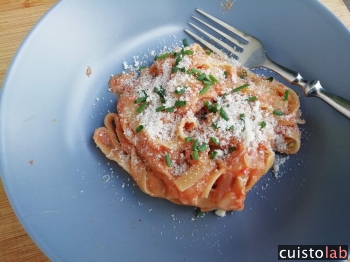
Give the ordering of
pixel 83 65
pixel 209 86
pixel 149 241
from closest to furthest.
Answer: pixel 149 241 → pixel 209 86 → pixel 83 65

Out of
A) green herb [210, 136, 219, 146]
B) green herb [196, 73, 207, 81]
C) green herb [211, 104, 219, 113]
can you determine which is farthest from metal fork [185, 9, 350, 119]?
green herb [210, 136, 219, 146]

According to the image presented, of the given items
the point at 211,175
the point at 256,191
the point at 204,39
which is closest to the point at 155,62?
the point at 204,39

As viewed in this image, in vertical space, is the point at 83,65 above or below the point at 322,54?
below

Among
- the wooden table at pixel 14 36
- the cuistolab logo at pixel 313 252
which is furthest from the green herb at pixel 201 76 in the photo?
the wooden table at pixel 14 36

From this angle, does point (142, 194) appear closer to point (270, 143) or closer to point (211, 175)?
point (211, 175)

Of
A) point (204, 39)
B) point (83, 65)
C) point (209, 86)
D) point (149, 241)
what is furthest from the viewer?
point (204, 39)

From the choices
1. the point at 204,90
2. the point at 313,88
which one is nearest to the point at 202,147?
the point at 204,90

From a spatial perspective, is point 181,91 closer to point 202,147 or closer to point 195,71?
point 195,71

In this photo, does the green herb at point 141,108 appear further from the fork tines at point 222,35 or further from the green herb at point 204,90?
the fork tines at point 222,35

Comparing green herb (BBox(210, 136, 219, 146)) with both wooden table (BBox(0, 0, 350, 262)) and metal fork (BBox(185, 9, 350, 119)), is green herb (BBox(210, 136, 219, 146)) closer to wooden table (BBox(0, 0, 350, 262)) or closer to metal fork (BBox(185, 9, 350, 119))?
metal fork (BBox(185, 9, 350, 119))
